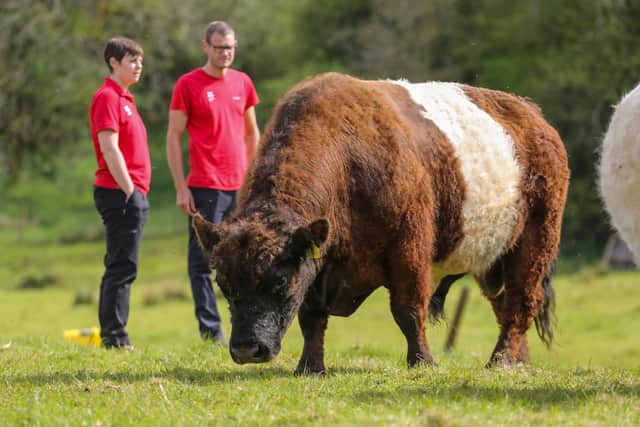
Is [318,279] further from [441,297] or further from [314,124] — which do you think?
[441,297]

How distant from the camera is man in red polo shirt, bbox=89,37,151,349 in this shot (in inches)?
376

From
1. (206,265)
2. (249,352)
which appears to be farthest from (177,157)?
(249,352)

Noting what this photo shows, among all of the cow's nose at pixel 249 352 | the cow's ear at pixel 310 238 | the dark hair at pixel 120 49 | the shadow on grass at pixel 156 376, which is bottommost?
the shadow on grass at pixel 156 376

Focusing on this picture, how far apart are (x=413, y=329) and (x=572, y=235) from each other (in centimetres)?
3124

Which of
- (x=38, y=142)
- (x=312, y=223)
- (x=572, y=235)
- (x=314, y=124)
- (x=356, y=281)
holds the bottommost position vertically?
(x=572, y=235)

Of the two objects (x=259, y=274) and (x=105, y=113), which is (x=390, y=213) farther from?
(x=105, y=113)

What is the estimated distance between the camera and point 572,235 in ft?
127

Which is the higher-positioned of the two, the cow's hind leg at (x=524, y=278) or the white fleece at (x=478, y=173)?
the white fleece at (x=478, y=173)

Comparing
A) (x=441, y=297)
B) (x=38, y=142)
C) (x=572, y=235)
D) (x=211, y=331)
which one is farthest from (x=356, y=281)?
(x=572, y=235)

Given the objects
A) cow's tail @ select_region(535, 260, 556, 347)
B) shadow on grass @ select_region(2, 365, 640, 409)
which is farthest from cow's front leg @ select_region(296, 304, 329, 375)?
cow's tail @ select_region(535, 260, 556, 347)

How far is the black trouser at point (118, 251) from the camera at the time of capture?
386 inches

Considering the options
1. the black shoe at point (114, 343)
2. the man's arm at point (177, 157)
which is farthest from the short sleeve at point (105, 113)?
the black shoe at point (114, 343)

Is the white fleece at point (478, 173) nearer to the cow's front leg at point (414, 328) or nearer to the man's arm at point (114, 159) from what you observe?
the cow's front leg at point (414, 328)

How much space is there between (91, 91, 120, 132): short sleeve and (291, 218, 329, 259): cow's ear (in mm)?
2857
